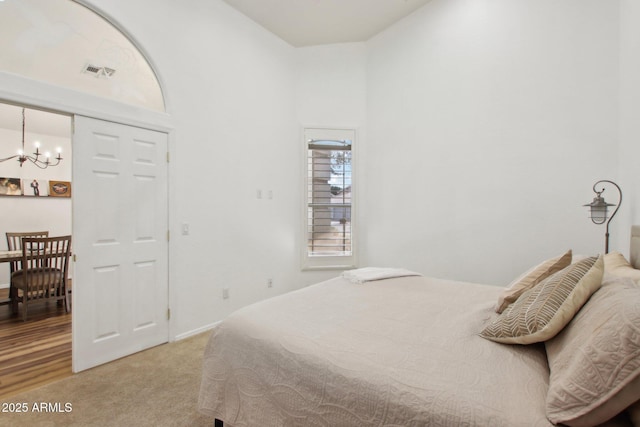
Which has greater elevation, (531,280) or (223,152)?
(223,152)

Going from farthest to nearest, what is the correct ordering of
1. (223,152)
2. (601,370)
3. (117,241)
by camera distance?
(223,152)
(117,241)
(601,370)

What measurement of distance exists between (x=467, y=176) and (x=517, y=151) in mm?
499

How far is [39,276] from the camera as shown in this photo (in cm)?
360

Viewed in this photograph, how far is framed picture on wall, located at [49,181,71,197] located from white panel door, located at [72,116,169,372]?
4.41 meters

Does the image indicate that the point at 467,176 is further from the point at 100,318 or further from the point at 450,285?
the point at 100,318

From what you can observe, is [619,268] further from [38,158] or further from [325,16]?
[38,158]

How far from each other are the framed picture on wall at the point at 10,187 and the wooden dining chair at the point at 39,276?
2.12 meters

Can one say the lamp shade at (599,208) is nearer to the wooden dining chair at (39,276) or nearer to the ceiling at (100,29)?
the ceiling at (100,29)

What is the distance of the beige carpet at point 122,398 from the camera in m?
1.81

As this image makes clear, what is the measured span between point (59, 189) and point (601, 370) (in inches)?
294

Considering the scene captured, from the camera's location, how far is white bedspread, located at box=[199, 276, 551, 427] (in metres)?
0.97

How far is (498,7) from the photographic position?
2.98 meters

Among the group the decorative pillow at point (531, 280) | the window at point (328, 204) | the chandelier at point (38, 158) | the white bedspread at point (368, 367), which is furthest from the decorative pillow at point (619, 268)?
the chandelier at point (38, 158)

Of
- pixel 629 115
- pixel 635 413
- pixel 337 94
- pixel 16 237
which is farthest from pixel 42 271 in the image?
pixel 629 115
